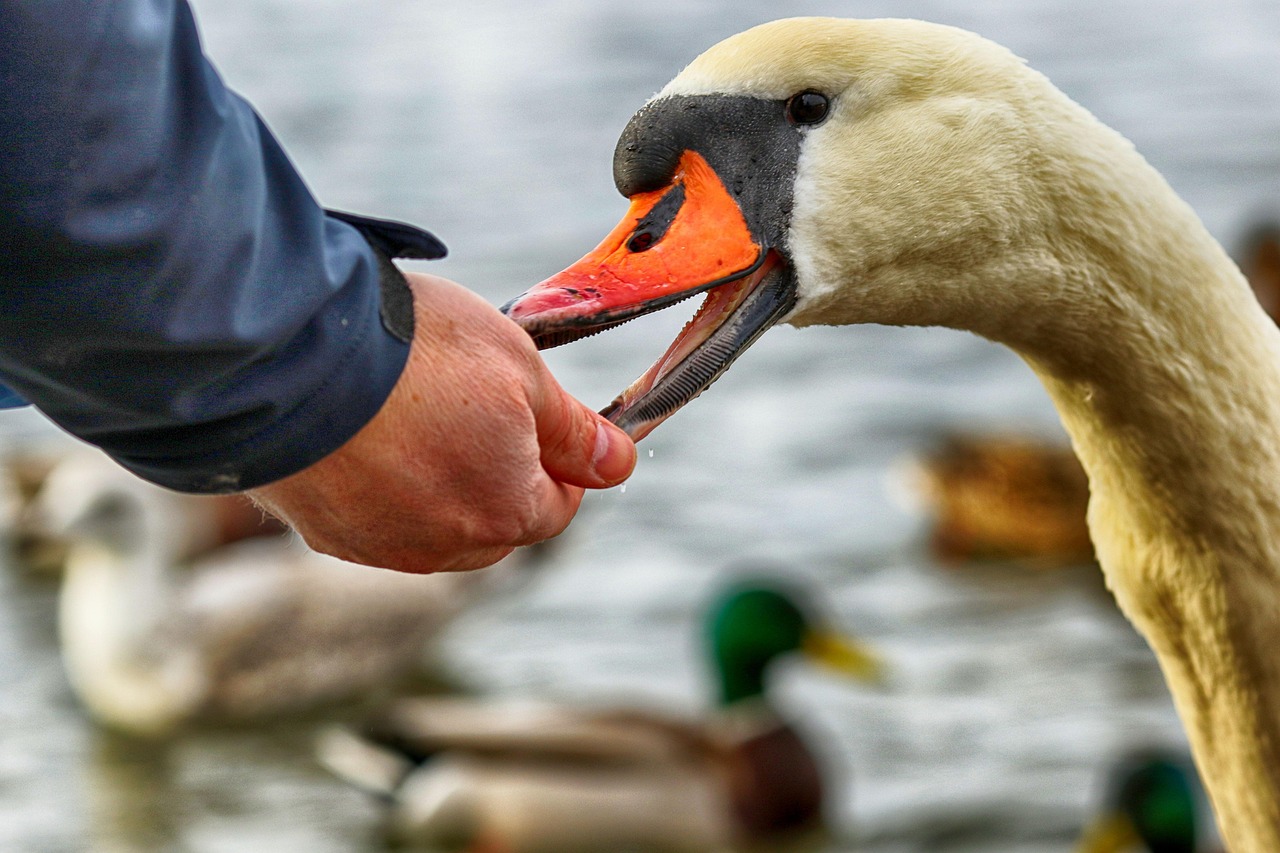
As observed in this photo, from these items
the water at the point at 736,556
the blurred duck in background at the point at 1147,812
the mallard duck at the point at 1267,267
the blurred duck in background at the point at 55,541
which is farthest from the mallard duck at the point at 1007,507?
the blurred duck in background at the point at 55,541

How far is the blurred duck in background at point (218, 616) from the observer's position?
815cm

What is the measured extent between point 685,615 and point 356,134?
724cm

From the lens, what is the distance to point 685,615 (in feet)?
26.9

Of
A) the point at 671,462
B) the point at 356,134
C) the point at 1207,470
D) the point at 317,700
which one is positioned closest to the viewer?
the point at 1207,470

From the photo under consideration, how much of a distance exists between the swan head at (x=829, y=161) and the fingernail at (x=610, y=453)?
228mm

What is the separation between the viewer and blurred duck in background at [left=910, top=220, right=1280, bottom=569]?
8836 mm

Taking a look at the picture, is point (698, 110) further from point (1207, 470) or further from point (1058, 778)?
point (1058, 778)

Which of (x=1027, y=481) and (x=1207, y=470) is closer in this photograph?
(x=1207, y=470)

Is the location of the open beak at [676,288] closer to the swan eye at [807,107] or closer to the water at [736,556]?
the swan eye at [807,107]

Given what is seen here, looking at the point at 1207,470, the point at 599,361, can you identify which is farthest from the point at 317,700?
the point at 1207,470

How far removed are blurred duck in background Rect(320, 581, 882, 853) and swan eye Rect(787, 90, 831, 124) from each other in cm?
513

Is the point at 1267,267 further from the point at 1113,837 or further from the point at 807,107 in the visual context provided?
the point at 807,107

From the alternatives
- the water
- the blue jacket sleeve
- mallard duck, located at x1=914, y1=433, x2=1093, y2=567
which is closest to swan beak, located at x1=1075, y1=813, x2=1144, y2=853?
the water

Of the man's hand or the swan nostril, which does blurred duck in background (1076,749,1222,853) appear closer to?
the swan nostril
